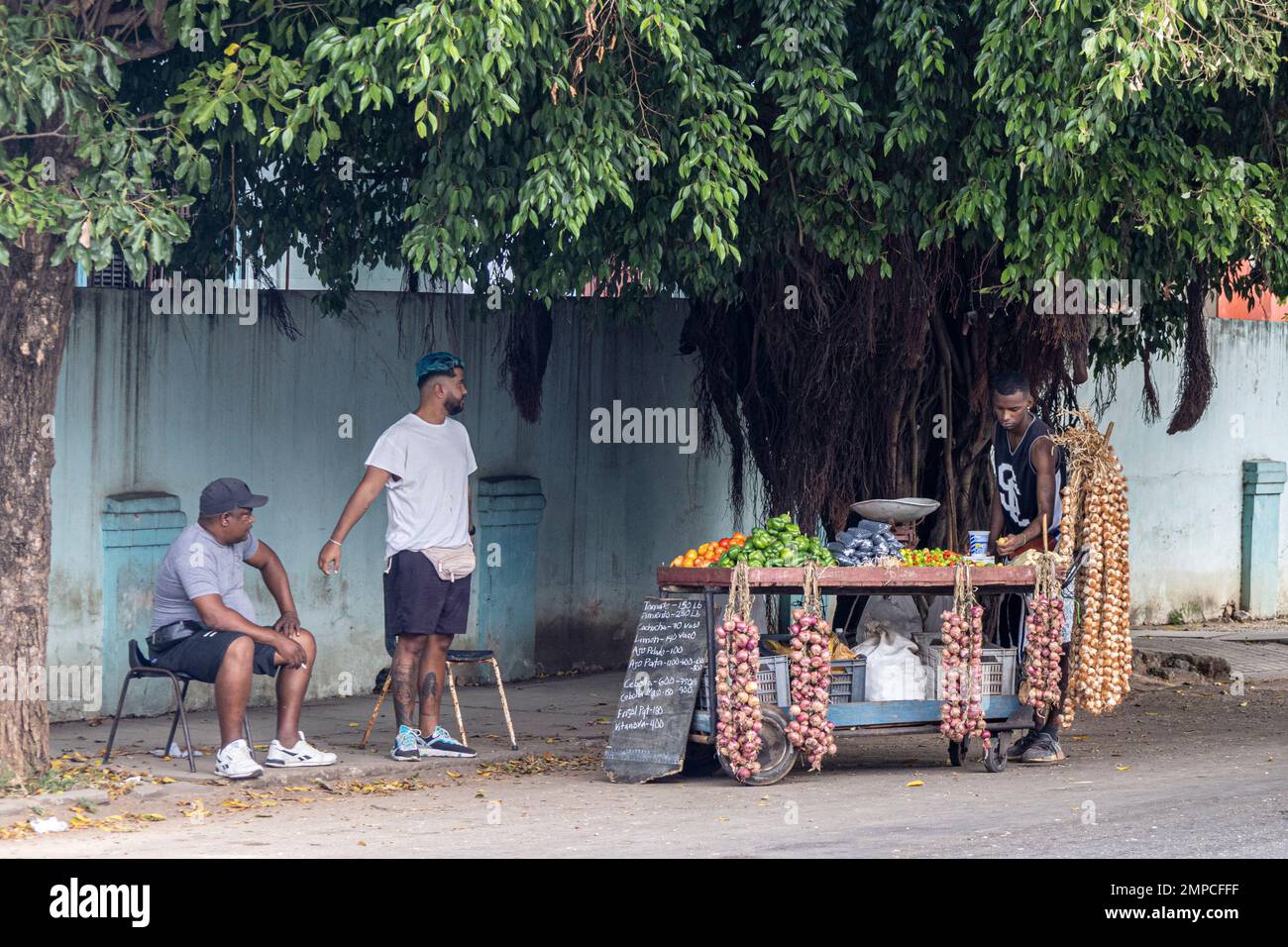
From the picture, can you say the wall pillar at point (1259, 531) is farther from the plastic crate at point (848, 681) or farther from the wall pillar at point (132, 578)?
the wall pillar at point (132, 578)

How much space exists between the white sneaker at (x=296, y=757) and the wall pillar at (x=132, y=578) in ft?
5.36

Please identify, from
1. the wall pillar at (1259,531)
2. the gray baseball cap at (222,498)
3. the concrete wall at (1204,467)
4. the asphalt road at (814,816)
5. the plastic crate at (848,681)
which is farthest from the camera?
the wall pillar at (1259,531)

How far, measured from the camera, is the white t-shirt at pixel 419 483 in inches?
341

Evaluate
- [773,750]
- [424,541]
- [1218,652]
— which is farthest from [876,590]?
[1218,652]

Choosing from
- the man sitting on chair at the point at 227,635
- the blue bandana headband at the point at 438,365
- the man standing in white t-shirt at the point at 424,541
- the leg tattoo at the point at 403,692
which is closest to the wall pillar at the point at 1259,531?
the man standing in white t-shirt at the point at 424,541

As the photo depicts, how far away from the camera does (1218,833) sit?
701cm

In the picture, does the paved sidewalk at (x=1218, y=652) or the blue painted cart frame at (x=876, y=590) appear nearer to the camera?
the blue painted cart frame at (x=876, y=590)

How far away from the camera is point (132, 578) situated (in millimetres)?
9852

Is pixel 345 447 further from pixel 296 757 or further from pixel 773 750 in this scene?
pixel 773 750

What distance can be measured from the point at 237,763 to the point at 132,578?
7.15 feet

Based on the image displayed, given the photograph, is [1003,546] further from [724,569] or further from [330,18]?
[330,18]

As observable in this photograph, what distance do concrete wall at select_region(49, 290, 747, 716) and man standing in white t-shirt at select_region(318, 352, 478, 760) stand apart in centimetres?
191
